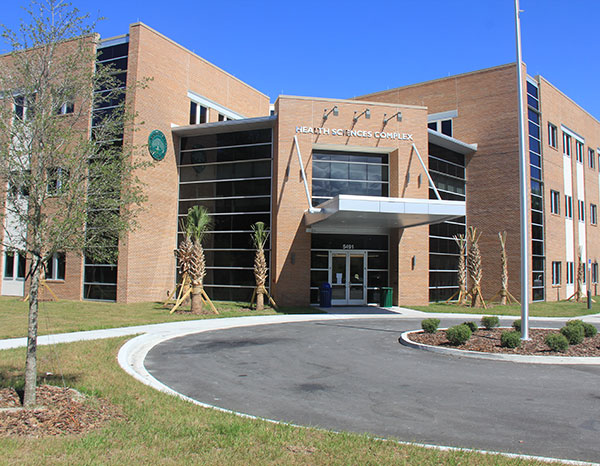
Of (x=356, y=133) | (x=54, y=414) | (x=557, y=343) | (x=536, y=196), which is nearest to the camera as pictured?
(x=54, y=414)

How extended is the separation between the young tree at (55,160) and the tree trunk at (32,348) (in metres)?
0.01

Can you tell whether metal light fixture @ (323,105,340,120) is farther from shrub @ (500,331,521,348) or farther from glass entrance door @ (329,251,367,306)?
shrub @ (500,331,521,348)

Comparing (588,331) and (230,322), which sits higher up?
(588,331)

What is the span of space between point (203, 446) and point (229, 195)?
21.5 m

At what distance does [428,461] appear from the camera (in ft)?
15.9

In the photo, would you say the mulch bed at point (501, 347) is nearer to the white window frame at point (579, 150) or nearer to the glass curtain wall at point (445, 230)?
the glass curtain wall at point (445, 230)

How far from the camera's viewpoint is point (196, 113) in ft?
92.9

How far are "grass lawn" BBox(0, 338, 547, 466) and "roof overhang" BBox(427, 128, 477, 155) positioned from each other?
22656 mm

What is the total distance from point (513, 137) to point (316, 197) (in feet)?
41.8

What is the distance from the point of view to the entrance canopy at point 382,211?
58.0 feet

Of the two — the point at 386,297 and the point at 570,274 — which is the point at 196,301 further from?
the point at 570,274

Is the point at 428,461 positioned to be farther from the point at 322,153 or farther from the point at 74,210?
the point at 322,153

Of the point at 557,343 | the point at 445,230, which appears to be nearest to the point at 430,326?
the point at 557,343

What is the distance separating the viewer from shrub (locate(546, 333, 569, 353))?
36.9 ft
